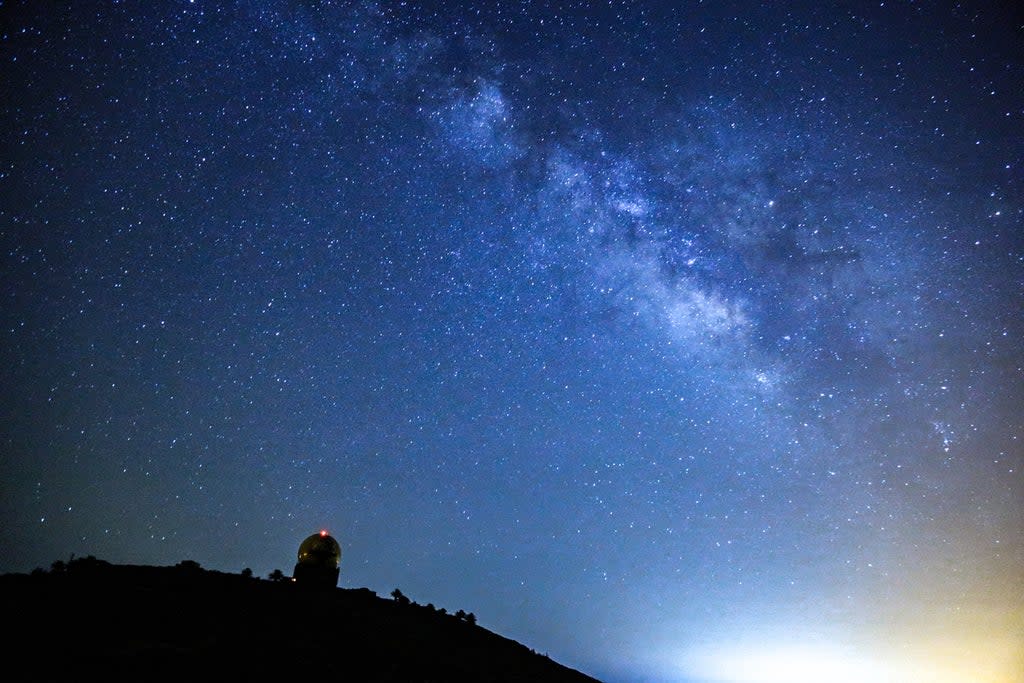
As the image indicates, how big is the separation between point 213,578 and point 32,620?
564 centimetres

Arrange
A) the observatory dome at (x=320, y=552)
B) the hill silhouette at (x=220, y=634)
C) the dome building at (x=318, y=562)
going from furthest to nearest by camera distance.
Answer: the observatory dome at (x=320, y=552), the dome building at (x=318, y=562), the hill silhouette at (x=220, y=634)

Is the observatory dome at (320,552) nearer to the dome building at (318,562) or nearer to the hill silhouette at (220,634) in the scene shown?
the dome building at (318,562)

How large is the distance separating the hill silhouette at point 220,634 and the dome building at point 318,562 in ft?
2.51

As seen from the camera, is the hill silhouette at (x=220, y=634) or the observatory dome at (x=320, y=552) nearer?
the hill silhouette at (x=220, y=634)

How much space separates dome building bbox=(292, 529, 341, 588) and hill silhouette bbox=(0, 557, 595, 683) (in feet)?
2.51

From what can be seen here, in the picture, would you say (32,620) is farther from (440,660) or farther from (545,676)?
(545,676)

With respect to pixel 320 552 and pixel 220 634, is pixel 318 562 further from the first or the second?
pixel 220 634

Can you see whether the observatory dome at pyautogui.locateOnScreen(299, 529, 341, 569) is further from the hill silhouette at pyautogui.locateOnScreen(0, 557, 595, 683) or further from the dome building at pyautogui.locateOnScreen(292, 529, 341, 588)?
the hill silhouette at pyautogui.locateOnScreen(0, 557, 595, 683)

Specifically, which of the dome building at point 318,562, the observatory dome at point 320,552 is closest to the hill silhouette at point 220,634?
the dome building at point 318,562

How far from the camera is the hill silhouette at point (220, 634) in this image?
10.2 meters

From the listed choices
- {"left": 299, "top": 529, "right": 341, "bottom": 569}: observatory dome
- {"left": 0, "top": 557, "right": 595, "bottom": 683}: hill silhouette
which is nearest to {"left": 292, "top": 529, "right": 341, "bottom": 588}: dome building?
{"left": 299, "top": 529, "right": 341, "bottom": 569}: observatory dome

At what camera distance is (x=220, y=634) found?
12250 mm

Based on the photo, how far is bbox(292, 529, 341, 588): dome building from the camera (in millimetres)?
19938

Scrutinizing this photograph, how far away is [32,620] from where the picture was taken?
38.0 feet
